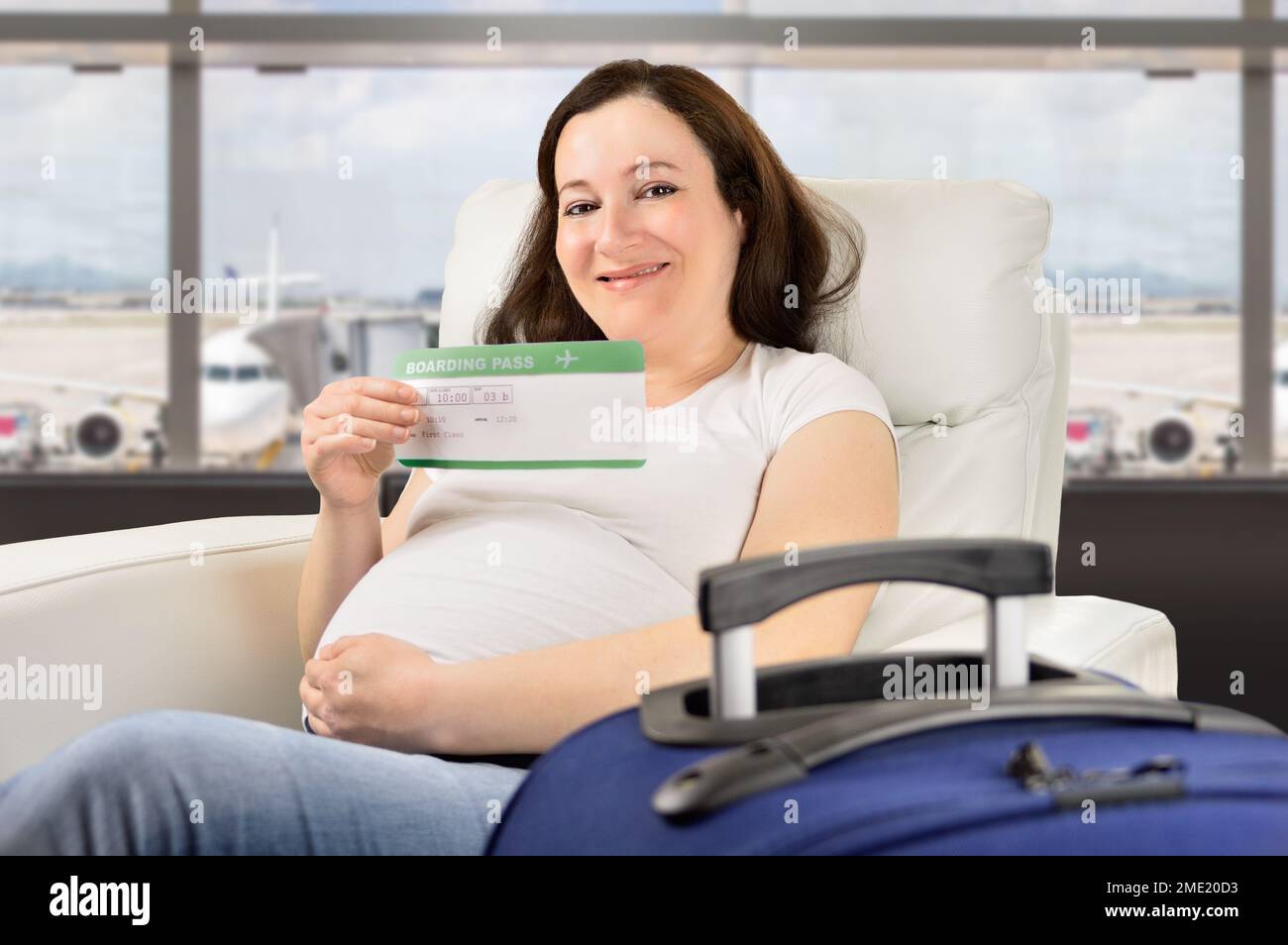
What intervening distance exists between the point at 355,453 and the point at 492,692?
1.03 ft

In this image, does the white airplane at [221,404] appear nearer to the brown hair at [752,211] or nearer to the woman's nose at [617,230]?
the brown hair at [752,211]

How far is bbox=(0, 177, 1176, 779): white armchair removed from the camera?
45.5 inches

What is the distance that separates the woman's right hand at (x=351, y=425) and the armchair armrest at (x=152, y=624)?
0.17 metres

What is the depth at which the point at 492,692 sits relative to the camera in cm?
97

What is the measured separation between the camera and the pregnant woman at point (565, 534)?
0.77 meters

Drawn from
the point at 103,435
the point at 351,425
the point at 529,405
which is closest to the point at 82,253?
the point at 103,435

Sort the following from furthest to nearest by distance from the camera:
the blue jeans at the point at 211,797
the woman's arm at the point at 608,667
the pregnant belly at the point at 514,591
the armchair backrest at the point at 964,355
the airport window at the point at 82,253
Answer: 1. the airport window at the point at 82,253
2. the armchair backrest at the point at 964,355
3. the pregnant belly at the point at 514,591
4. the woman's arm at the point at 608,667
5. the blue jeans at the point at 211,797

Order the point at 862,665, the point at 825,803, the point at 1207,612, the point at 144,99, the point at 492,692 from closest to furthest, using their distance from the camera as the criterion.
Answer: the point at 825,803, the point at 862,665, the point at 492,692, the point at 1207,612, the point at 144,99

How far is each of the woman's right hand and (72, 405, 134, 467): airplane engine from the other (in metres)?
2.57

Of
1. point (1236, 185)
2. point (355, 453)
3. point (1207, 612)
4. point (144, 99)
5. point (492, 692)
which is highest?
point (144, 99)

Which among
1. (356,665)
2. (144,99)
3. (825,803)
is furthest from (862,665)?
(144,99)

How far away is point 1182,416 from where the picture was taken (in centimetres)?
354

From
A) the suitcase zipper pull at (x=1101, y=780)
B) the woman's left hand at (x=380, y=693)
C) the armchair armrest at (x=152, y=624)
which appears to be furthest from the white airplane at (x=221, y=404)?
the suitcase zipper pull at (x=1101, y=780)
